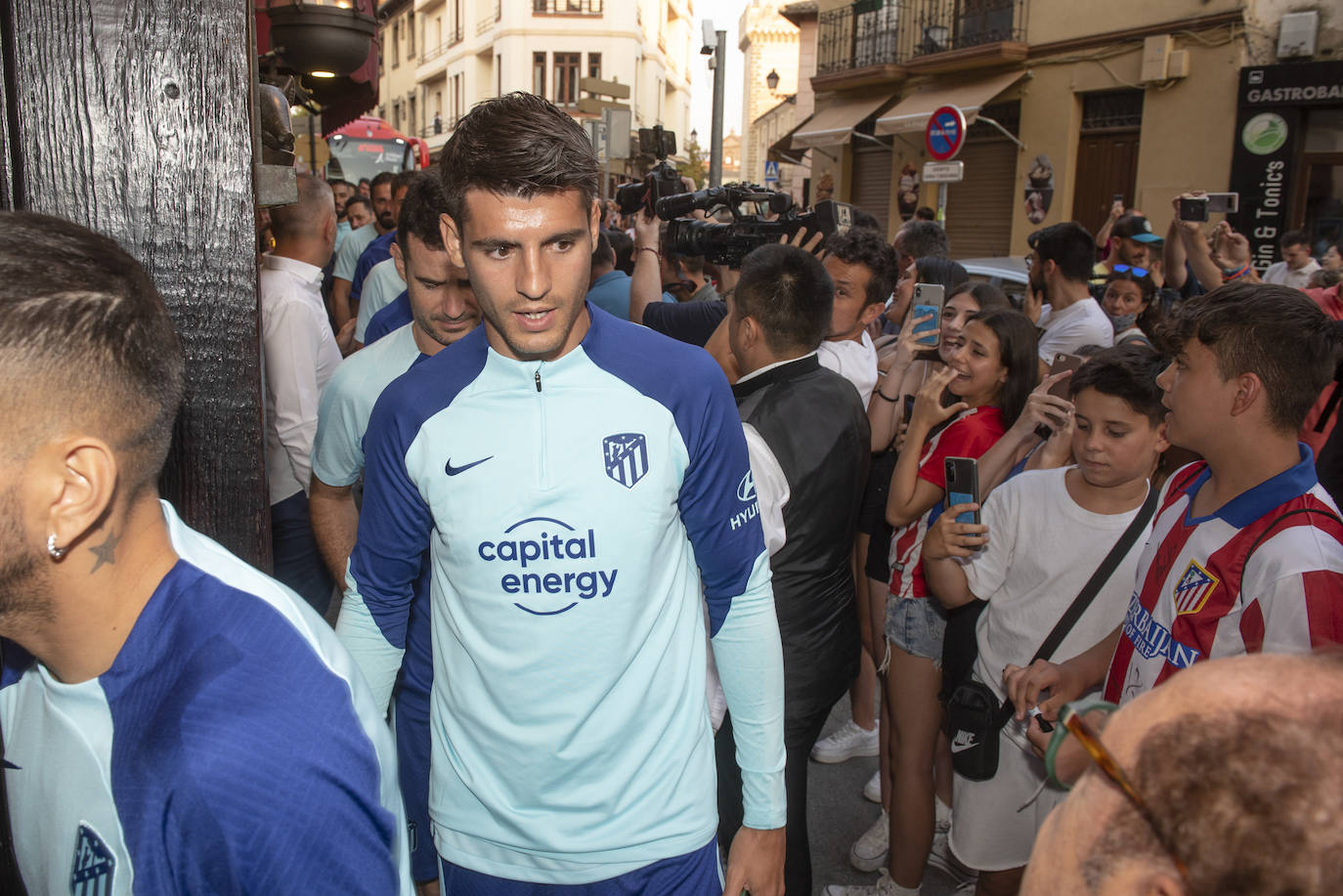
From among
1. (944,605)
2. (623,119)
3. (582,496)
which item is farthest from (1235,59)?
(582,496)

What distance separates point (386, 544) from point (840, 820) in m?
2.54

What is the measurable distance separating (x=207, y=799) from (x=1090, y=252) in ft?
16.6

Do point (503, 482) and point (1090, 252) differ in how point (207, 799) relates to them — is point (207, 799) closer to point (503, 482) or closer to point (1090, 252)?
point (503, 482)

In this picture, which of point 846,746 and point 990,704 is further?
point 846,746

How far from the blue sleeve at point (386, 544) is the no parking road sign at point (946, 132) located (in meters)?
8.33

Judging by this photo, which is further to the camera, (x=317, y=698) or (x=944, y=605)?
(x=944, y=605)

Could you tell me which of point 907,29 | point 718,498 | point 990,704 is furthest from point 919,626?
point 907,29

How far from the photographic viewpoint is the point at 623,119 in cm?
1066

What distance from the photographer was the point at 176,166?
59.2 inches

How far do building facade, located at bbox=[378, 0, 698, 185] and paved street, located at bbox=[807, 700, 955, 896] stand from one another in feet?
130

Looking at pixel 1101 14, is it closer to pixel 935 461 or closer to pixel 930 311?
pixel 930 311

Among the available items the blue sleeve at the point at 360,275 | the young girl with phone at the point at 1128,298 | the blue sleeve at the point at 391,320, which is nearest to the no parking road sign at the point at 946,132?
the young girl with phone at the point at 1128,298

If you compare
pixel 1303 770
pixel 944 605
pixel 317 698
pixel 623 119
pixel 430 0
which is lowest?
pixel 944 605

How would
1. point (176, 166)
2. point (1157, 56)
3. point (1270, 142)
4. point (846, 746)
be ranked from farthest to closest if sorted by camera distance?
point (1157, 56)
point (1270, 142)
point (846, 746)
point (176, 166)
